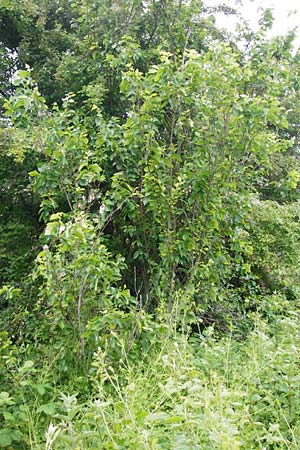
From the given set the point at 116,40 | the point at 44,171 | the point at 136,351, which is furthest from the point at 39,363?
the point at 116,40

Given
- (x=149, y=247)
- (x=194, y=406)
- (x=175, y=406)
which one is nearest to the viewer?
(x=194, y=406)

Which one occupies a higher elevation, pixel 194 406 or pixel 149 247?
pixel 194 406

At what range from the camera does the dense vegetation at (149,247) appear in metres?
1.76

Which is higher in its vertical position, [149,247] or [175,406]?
[175,406]

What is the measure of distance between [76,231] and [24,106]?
3.92ft

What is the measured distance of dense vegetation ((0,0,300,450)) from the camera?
5.78ft

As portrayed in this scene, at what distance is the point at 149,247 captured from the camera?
323cm

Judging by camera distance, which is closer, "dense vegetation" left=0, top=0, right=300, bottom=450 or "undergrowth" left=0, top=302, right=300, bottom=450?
"undergrowth" left=0, top=302, right=300, bottom=450

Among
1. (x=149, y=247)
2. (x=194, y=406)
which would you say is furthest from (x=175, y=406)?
(x=149, y=247)

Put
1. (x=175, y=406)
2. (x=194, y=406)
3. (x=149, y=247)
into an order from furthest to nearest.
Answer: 1. (x=149, y=247)
2. (x=175, y=406)
3. (x=194, y=406)

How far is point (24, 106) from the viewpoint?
9.46 feet

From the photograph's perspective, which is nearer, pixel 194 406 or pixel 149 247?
pixel 194 406

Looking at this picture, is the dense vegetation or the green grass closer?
the green grass

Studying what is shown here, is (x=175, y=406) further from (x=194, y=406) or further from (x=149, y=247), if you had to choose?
(x=149, y=247)
